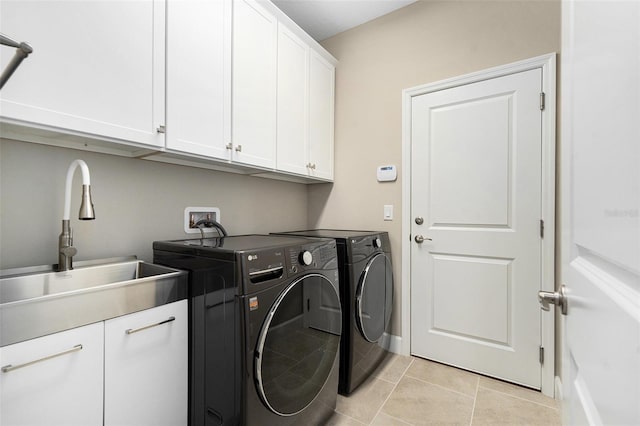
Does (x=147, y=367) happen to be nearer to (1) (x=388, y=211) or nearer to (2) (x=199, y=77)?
(2) (x=199, y=77)

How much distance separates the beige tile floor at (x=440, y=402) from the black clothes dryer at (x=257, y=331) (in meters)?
0.36

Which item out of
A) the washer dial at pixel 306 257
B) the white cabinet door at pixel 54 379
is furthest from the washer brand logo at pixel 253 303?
the white cabinet door at pixel 54 379

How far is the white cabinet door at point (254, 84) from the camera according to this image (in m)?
1.67

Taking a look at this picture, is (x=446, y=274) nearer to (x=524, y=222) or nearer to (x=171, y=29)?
(x=524, y=222)

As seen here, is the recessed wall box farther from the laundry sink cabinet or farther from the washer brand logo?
the washer brand logo

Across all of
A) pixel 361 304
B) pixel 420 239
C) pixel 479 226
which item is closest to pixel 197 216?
pixel 361 304

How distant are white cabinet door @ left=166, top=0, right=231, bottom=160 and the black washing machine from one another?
942mm

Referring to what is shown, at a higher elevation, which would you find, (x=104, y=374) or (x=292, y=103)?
(x=292, y=103)

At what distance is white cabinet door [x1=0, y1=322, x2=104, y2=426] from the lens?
→ 78 cm

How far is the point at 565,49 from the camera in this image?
0.69 meters

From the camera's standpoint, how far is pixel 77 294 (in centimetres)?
92

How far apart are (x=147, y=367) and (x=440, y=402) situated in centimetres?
160

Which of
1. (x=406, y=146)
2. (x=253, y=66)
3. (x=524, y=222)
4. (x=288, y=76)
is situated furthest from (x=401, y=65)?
(x=524, y=222)

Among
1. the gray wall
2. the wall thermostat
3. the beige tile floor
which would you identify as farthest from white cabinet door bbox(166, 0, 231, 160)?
the beige tile floor
